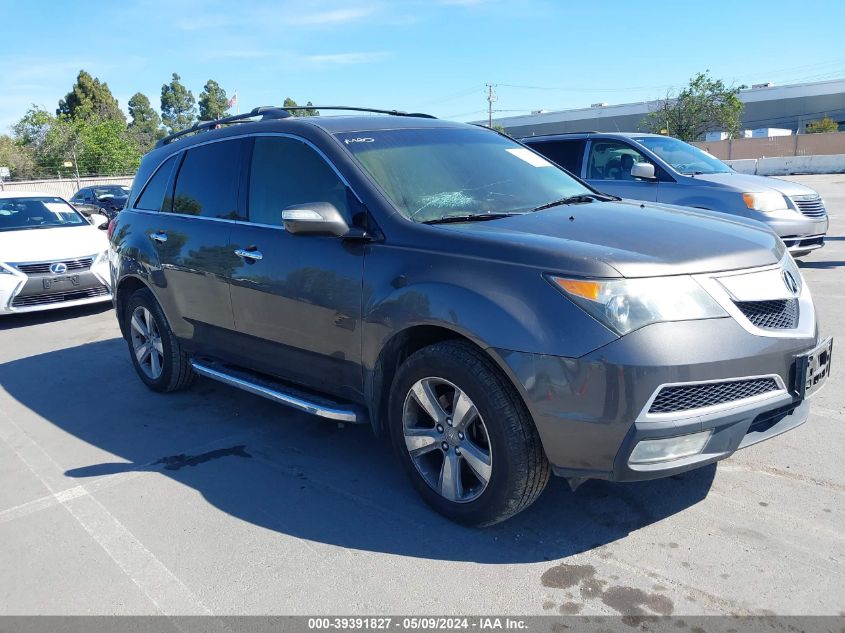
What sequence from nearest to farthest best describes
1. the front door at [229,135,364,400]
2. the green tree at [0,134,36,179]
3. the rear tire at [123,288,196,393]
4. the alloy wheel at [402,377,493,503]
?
the alloy wheel at [402,377,493,503] → the front door at [229,135,364,400] → the rear tire at [123,288,196,393] → the green tree at [0,134,36,179]

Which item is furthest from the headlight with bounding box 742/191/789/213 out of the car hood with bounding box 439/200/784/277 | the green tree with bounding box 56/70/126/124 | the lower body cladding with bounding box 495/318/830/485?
the green tree with bounding box 56/70/126/124

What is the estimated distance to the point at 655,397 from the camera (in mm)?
2721

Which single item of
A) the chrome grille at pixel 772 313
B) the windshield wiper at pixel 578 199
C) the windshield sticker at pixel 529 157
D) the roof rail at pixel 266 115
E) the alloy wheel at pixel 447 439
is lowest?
the alloy wheel at pixel 447 439

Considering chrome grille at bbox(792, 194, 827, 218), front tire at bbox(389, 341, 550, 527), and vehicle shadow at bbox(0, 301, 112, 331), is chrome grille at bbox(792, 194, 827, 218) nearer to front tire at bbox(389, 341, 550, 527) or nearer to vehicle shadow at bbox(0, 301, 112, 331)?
front tire at bbox(389, 341, 550, 527)

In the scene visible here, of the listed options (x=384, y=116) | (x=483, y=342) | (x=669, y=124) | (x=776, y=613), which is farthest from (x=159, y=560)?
(x=669, y=124)

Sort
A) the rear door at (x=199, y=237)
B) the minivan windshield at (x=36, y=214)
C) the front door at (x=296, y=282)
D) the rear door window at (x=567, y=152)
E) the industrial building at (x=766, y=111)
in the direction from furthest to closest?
the industrial building at (x=766, y=111), the minivan windshield at (x=36, y=214), the rear door window at (x=567, y=152), the rear door at (x=199, y=237), the front door at (x=296, y=282)

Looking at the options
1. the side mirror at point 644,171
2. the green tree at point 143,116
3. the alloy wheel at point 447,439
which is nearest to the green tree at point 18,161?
the green tree at point 143,116

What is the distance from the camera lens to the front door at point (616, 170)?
29.0 ft

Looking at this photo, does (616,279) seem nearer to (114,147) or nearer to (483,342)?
(483,342)

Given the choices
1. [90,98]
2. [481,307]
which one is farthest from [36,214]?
[90,98]

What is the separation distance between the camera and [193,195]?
4.98m

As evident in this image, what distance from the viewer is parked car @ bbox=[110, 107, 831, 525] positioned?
2779 millimetres

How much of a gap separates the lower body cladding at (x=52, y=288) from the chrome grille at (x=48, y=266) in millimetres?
12

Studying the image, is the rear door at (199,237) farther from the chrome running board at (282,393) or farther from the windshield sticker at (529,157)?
the windshield sticker at (529,157)
